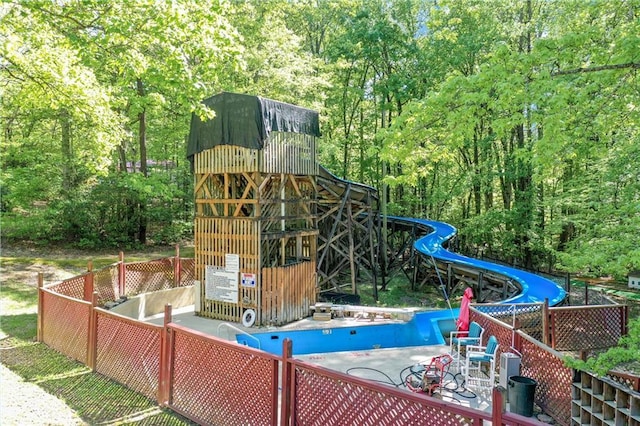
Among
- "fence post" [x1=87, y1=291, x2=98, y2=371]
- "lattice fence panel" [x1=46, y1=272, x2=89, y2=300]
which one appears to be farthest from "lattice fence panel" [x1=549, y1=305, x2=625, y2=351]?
"lattice fence panel" [x1=46, y1=272, x2=89, y2=300]

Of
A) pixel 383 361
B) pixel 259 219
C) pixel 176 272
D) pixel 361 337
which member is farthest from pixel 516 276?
pixel 176 272

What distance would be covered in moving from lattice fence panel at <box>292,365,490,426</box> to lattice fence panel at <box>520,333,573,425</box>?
2.72 m

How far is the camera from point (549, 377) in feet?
21.1

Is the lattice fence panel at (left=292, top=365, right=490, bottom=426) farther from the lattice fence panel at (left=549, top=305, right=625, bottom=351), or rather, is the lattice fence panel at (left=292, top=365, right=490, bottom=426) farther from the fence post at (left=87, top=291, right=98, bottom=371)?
the lattice fence panel at (left=549, top=305, right=625, bottom=351)

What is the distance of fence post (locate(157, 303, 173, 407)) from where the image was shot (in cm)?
607

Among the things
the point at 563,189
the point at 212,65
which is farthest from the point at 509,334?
the point at 563,189

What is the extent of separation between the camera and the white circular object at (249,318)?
11.3 m

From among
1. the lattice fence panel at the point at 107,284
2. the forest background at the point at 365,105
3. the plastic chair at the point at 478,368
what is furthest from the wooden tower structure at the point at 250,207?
the plastic chair at the point at 478,368

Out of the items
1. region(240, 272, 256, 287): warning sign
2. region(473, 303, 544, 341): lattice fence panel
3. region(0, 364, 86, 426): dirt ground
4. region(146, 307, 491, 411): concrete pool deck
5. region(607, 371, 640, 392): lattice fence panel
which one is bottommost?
region(146, 307, 491, 411): concrete pool deck

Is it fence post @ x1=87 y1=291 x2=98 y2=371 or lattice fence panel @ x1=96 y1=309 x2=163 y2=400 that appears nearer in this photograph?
lattice fence panel @ x1=96 y1=309 x2=163 y2=400

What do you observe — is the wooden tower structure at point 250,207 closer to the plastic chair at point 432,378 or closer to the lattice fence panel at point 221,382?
the plastic chair at point 432,378

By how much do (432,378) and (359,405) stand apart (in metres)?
3.14

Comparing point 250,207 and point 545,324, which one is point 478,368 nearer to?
point 545,324

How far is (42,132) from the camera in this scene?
20719 millimetres
